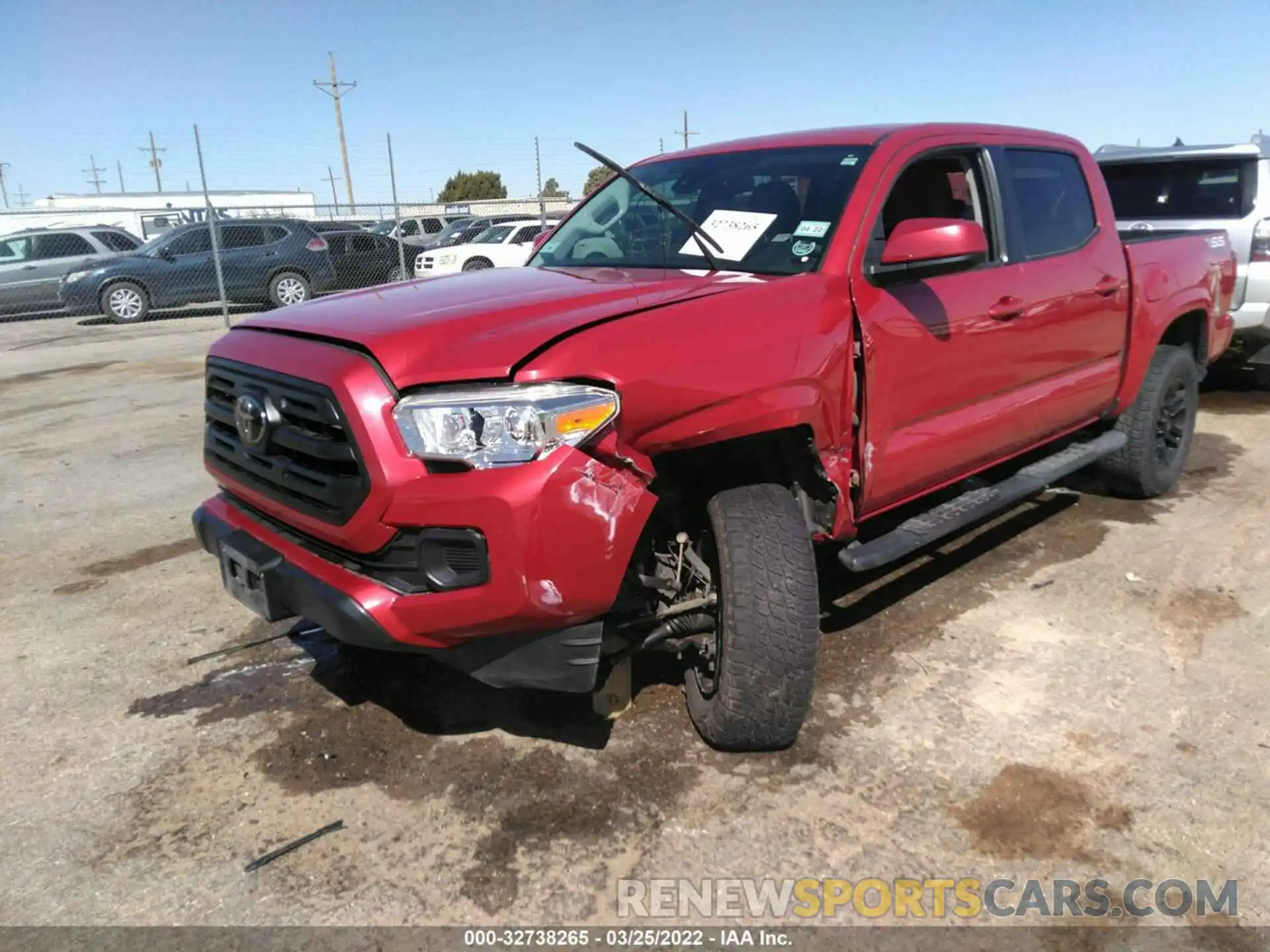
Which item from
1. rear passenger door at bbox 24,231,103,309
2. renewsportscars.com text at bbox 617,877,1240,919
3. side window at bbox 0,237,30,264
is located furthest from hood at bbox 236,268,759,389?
side window at bbox 0,237,30,264

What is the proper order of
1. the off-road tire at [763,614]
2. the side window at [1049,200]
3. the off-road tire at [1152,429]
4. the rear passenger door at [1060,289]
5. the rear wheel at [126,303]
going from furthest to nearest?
the rear wheel at [126,303], the off-road tire at [1152,429], the side window at [1049,200], the rear passenger door at [1060,289], the off-road tire at [763,614]

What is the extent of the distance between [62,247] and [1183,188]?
669 inches

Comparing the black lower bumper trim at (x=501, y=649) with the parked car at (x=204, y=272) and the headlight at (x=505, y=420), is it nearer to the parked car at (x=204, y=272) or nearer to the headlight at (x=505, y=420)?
the headlight at (x=505, y=420)

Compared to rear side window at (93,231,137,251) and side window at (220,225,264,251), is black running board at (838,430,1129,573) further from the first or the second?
rear side window at (93,231,137,251)

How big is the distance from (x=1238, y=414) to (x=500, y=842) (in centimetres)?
687

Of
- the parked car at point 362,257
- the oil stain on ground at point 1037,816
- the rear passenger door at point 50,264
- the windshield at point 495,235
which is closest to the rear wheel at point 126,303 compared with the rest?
the rear passenger door at point 50,264

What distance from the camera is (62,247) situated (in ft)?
52.6

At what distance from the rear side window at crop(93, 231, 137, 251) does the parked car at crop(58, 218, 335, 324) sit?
969 mm

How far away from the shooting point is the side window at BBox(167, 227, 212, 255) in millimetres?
15414

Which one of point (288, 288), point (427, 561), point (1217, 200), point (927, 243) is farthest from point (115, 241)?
point (927, 243)

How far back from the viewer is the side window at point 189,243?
1541 cm

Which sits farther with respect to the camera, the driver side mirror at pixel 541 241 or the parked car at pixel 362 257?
A: the parked car at pixel 362 257

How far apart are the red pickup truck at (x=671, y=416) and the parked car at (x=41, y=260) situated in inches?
616

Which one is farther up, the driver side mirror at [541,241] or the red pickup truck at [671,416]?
the driver side mirror at [541,241]
